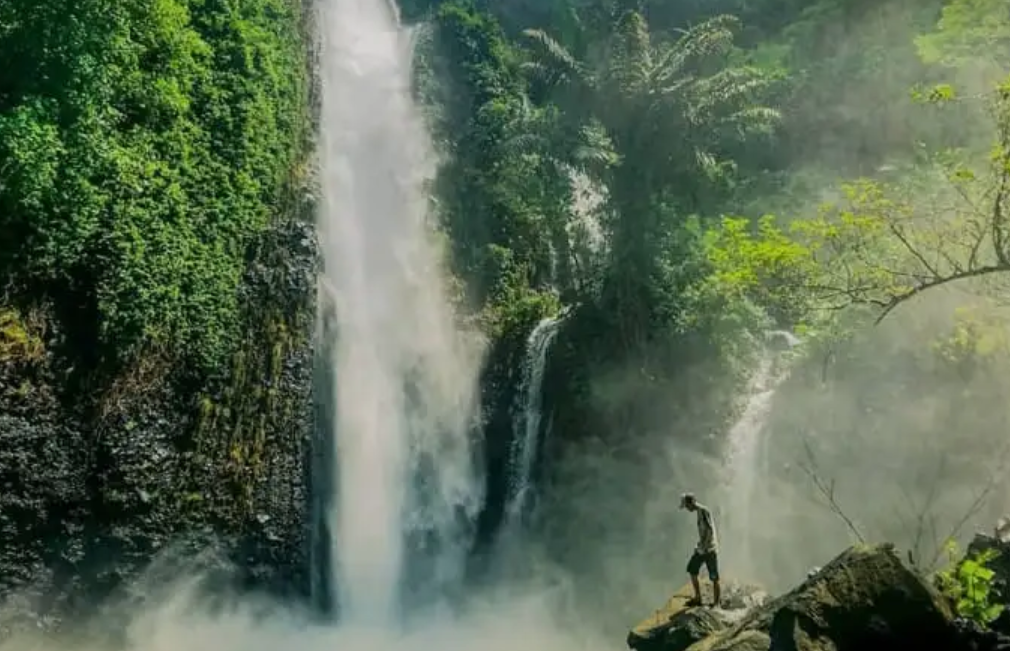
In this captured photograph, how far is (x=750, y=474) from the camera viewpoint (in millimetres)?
16844

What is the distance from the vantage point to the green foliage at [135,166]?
45.4 ft

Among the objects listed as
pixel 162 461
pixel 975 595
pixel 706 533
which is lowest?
pixel 975 595

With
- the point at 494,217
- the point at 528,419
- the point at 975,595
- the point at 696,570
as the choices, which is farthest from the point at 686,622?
the point at 494,217

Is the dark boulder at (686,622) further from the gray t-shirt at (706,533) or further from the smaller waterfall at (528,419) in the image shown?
the smaller waterfall at (528,419)

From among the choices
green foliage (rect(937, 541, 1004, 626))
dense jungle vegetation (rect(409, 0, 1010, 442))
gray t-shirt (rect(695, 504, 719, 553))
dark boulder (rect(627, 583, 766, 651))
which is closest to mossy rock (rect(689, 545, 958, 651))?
green foliage (rect(937, 541, 1004, 626))

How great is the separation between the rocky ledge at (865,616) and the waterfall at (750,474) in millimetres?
7283

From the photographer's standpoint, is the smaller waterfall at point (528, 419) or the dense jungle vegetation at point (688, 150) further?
the smaller waterfall at point (528, 419)

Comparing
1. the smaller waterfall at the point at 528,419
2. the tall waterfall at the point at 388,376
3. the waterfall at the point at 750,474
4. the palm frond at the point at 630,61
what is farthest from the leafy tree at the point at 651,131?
the tall waterfall at the point at 388,376

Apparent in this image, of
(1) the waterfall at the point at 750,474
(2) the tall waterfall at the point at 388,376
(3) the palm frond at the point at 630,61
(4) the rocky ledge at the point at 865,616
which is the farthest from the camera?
(3) the palm frond at the point at 630,61

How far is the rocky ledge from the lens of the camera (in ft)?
25.9

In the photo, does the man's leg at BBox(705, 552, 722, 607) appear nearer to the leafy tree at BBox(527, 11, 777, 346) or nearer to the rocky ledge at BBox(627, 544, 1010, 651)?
the rocky ledge at BBox(627, 544, 1010, 651)

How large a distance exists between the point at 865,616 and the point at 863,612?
37 mm

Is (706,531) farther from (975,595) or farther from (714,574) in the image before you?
(975,595)

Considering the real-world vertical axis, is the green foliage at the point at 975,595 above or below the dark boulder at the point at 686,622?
below
